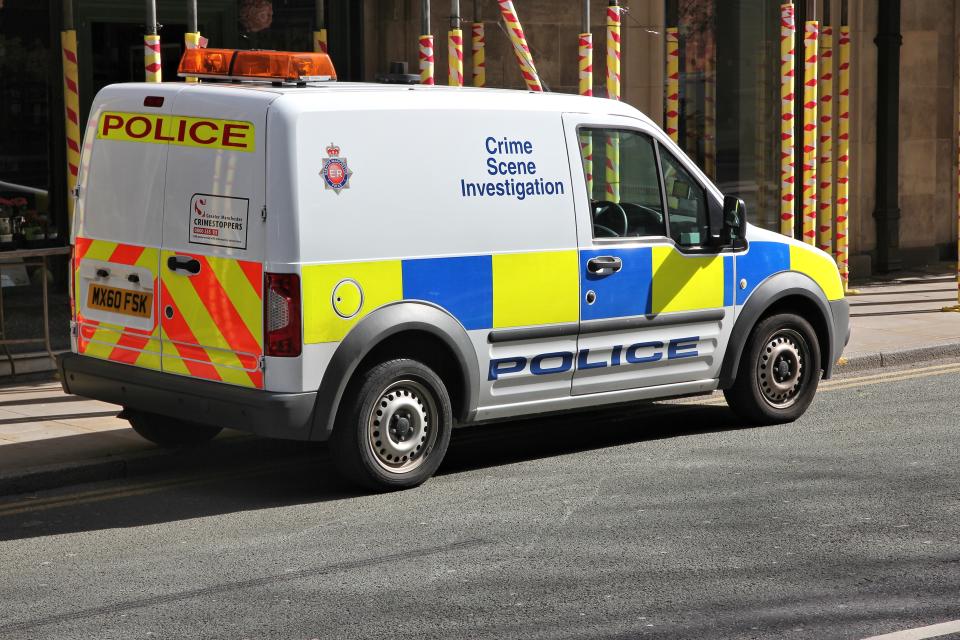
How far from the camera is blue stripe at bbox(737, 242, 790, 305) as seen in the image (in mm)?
9203


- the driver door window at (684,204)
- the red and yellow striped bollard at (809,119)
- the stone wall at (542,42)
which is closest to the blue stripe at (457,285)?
the driver door window at (684,204)

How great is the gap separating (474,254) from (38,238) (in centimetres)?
571

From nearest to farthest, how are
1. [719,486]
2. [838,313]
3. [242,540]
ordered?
[242,540], [719,486], [838,313]

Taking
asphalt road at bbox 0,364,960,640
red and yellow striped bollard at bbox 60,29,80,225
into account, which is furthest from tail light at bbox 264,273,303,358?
red and yellow striped bollard at bbox 60,29,80,225

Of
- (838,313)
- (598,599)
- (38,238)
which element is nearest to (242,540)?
(598,599)

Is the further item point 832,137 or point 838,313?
point 832,137

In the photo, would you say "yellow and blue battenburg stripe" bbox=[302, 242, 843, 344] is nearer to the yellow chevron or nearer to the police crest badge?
the yellow chevron

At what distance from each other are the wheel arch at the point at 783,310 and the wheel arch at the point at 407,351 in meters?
1.94

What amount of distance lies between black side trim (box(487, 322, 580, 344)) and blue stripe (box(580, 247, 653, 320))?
112mm

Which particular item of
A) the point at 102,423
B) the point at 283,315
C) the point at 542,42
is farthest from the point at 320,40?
the point at 283,315

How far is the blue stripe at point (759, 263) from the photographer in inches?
362

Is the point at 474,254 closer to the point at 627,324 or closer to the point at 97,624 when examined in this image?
the point at 627,324

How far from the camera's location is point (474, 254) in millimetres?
7945

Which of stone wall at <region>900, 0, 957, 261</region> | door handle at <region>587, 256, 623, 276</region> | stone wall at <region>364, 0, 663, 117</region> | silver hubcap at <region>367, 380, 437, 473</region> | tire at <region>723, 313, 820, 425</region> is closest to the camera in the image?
silver hubcap at <region>367, 380, 437, 473</region>
